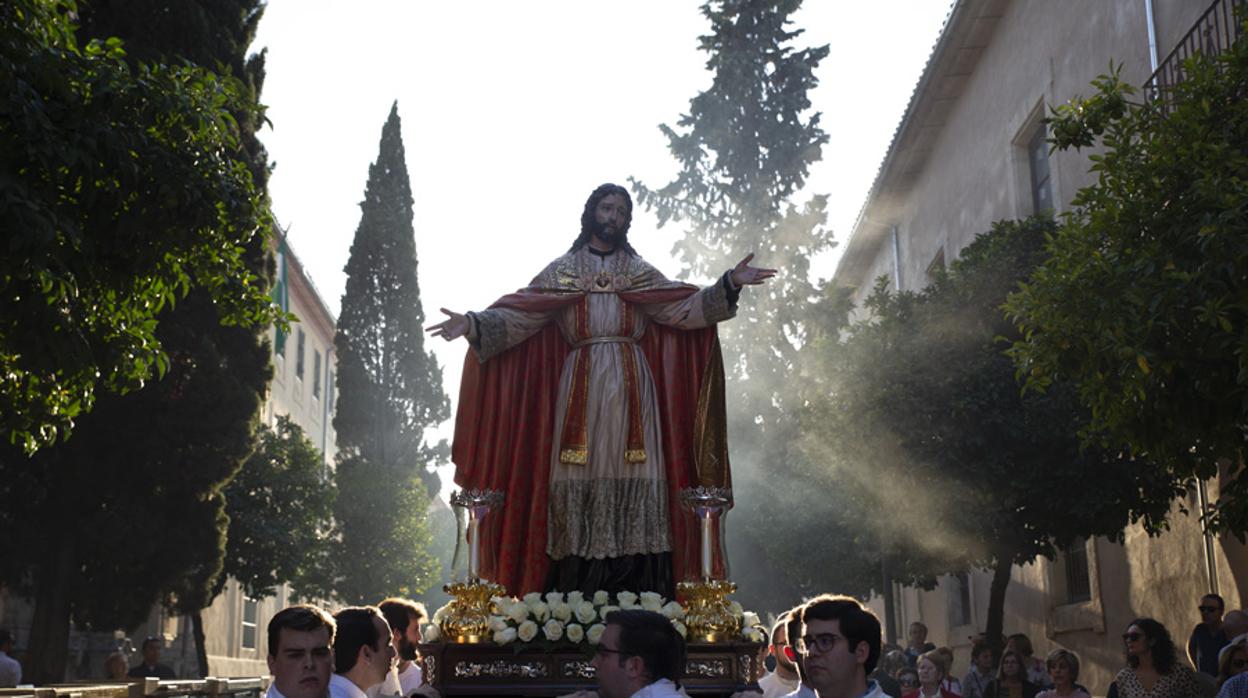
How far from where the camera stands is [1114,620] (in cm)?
2020

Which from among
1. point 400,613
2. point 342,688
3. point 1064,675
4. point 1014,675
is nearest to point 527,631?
point 400,613

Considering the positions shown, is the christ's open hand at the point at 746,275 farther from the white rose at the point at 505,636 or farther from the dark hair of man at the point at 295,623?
the dark hair of man at the point at 295,623

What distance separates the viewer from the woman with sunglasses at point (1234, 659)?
8.70 m

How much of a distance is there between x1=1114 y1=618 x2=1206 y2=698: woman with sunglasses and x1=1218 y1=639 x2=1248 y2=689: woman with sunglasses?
222 millimetres

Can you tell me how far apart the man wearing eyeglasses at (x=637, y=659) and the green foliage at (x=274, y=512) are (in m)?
21.5

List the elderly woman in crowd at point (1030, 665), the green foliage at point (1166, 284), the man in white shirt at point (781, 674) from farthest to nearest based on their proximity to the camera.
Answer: the elderly woman in crowd at point (1030, 665)
the green foliage at point (1166, 284)
the man in white shirt at point (781, 674)

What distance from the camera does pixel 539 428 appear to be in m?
8.45

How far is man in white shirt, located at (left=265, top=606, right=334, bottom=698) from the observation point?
4.74 metres

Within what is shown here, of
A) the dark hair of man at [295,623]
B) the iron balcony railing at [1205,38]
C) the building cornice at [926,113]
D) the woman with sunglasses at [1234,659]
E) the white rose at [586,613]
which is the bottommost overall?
the woman with sunglasses at [1234,659]

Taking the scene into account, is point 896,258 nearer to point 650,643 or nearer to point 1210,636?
point 1210,636

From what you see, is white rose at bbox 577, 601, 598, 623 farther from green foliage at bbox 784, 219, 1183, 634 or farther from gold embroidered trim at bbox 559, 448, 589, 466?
green foliage at bbox 784, 219, 1183, 634

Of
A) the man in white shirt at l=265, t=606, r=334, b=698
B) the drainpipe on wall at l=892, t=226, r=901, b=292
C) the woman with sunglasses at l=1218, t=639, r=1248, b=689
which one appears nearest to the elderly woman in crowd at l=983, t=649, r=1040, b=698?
the woman with sunglasses at l=1218, t=639, r=1248, b=689

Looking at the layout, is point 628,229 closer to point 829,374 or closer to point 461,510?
point 461,510

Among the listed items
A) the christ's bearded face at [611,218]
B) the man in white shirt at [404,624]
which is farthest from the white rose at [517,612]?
the christ's bearded face at [611,218]
